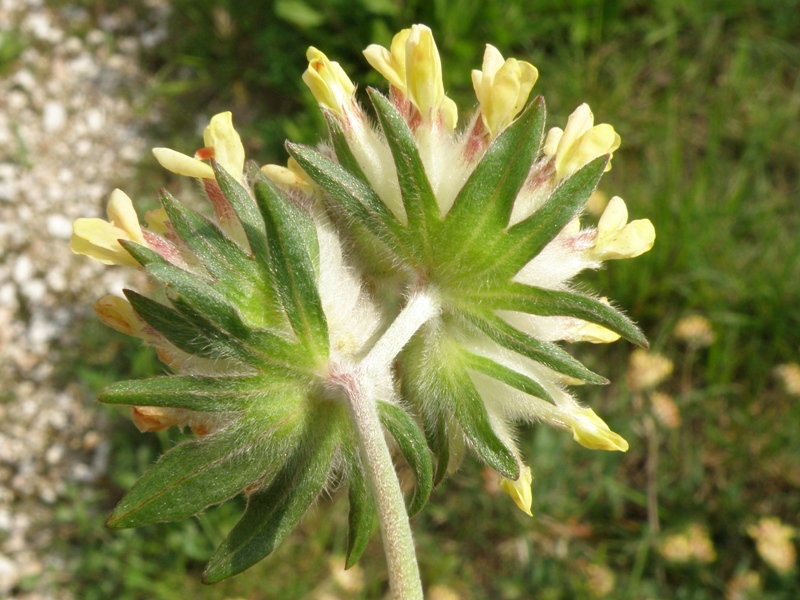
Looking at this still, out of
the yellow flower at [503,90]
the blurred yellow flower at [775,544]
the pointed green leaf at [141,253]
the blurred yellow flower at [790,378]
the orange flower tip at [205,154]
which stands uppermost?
the orange flower tip at [205,154]

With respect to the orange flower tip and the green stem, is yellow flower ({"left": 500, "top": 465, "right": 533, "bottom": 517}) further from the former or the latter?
the orange flower tip

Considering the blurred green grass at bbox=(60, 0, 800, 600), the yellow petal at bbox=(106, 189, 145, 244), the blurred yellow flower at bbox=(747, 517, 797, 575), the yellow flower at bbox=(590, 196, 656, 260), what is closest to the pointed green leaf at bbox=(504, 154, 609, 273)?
the yellow flower at bbox=(590, 196, 656, 260)

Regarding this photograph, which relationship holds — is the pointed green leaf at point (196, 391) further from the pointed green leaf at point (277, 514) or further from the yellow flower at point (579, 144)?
the yellow flower at point (579, 144)

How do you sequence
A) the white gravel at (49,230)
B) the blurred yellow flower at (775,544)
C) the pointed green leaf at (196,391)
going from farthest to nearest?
1. the white gravel at (49,230)
2. the blurred yellow flower at (775,544)
3. the pointed green leaf at (196,391)

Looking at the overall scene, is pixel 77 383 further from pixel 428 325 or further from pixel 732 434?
pixel 732 434

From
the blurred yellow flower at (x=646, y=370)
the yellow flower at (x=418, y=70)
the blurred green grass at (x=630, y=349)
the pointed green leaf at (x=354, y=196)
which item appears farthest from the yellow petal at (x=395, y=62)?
the blurred yellow flower at (x=646, y=370)

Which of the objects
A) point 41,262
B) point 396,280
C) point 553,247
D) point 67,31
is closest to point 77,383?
point 41,262
